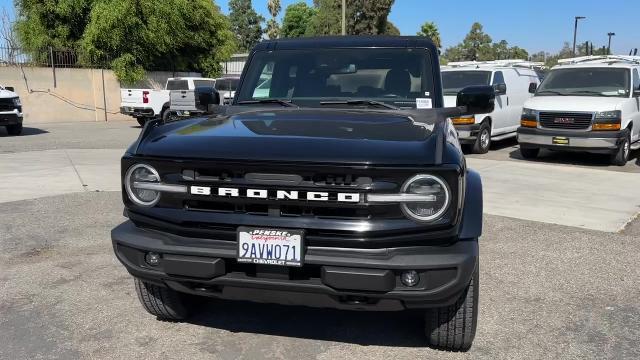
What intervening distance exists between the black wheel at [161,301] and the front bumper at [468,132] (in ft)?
31.8

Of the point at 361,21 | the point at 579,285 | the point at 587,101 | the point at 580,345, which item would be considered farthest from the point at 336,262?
the point at 361,21

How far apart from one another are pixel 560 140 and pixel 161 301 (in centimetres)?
951

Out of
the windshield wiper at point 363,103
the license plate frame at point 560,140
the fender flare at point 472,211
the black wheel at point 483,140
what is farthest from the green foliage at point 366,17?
the fender flare at point 472,211

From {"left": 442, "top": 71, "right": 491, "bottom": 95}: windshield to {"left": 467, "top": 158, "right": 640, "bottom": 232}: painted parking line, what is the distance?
2512 millimetres

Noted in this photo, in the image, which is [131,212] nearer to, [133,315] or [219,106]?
[133,315]

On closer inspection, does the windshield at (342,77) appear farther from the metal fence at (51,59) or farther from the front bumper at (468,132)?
the metal fence at (51,59)

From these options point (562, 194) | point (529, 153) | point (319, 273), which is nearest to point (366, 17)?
point (529, 153)

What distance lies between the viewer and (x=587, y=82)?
11.7m

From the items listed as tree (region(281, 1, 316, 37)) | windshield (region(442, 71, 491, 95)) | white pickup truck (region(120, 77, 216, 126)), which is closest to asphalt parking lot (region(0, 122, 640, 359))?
windshield (region(442, 71, 491, 95))

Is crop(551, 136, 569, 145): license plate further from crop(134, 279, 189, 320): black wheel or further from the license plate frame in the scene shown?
crop(134, 279, 189, 320): black wheel

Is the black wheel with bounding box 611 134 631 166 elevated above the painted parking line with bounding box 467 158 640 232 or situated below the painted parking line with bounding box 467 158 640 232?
above

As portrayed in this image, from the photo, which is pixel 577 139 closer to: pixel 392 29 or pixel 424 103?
pixel 424 103

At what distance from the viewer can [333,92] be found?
14.2 feet

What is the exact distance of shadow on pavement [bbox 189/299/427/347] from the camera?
3.58m
